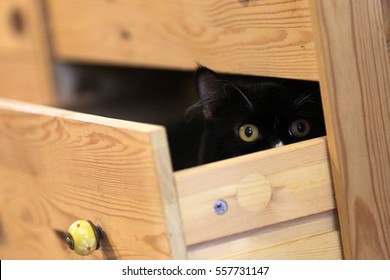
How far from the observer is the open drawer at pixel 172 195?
83 centimetres

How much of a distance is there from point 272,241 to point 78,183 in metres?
0.29

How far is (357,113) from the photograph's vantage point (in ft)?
3.11

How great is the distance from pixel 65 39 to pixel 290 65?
36.6 inches

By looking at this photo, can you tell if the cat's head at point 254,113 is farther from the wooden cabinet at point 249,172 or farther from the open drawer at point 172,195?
the open drawer at point 172,195

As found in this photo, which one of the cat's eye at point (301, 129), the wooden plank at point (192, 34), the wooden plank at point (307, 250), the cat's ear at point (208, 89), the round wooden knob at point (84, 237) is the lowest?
the wooden plank at point (307, 250)

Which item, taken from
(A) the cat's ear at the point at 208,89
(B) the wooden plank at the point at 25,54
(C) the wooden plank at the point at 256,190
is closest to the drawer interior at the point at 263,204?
(C) the wooden plank at the point at 256,190

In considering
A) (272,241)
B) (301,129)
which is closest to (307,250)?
(272,241)

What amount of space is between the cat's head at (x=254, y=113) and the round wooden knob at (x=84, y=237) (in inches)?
11.5

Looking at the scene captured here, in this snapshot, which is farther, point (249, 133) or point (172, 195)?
point (249, 133)

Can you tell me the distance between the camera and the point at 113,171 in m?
0.90

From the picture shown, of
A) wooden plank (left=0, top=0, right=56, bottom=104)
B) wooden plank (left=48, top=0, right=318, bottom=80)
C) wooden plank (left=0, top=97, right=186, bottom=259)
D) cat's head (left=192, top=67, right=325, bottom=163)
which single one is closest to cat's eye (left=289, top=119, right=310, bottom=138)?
cat's head (left=192, top=67, right=325, bottom=163)

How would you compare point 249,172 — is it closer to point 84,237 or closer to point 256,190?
point 256,190

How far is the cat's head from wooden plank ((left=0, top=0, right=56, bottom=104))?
83 centimetres

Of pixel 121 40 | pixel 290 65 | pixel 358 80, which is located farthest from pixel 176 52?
pixel 358 80
